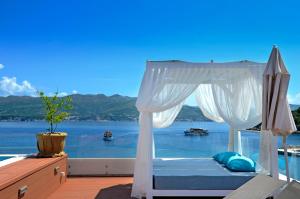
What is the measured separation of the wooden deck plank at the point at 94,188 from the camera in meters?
4.88

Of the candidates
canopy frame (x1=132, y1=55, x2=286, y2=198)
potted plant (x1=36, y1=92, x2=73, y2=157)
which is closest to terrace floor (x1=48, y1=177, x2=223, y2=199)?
canopy frame (x1=132, y1=55, x2=286, y2=198)

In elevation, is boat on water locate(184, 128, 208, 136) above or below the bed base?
above

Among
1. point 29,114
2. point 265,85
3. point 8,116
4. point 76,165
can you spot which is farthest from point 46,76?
point 265,85

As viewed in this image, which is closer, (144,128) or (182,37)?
(144,128)

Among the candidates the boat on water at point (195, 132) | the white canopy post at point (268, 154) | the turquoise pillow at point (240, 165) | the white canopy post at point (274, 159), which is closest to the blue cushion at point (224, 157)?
the turquoise pillow at point (240, 165)

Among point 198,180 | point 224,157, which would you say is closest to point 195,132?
point 224,157

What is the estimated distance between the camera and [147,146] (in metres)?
4.96

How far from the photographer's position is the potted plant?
5.41 metres

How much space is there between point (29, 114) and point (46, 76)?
23.2 metres

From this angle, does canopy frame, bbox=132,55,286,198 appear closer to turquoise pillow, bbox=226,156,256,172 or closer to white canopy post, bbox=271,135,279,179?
white canopy post, bbox=271,135,279,179

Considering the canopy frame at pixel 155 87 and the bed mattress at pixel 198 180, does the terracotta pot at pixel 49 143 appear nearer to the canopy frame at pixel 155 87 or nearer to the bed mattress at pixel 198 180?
the canopy frame at pixel 155 87

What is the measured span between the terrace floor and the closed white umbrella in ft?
7.26

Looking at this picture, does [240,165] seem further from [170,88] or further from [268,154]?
[170,88]

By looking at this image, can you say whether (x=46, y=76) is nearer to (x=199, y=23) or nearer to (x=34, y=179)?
(x=199, y=23)
